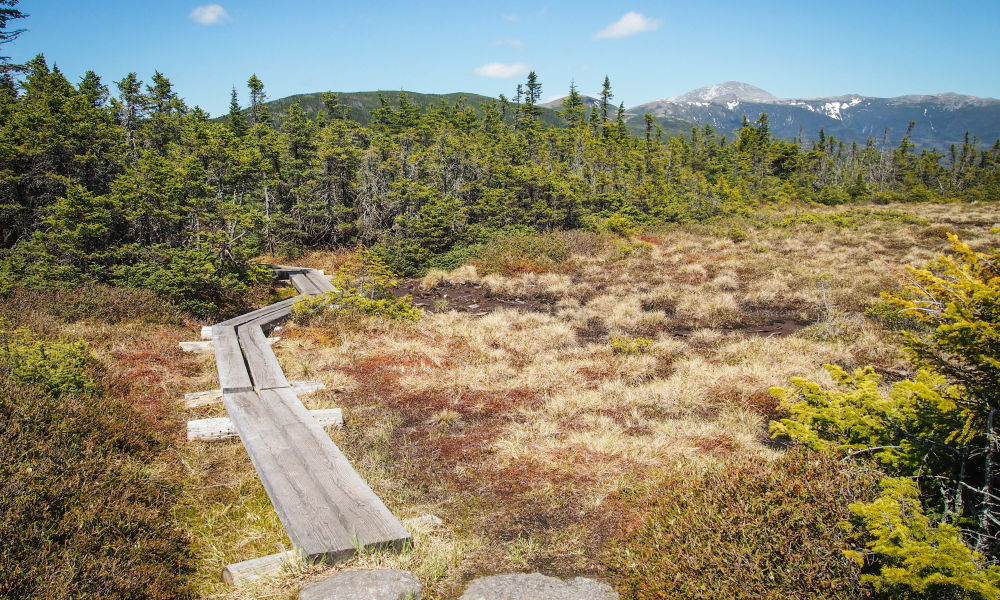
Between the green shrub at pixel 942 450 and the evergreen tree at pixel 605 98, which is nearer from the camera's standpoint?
the green shrub at pixel 942 450

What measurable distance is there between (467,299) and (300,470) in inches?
480

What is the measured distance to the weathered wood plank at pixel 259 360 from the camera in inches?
296

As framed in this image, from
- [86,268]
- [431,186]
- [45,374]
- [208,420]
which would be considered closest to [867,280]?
[431,186]

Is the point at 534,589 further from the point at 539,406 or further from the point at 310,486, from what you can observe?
the point at 539,406

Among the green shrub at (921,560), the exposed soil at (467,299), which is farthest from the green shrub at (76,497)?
the exposed soil at (467,299)

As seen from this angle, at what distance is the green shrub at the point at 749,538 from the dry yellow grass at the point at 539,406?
61 centimetres

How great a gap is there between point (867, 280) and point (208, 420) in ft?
62.9

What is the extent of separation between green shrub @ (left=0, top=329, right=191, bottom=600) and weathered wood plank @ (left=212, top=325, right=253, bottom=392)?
137cm

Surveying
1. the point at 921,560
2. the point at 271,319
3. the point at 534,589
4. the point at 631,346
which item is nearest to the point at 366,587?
the point at 534,589

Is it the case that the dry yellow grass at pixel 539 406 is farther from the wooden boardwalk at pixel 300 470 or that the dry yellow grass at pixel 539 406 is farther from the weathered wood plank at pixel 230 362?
the weathered wood plank at pixel 230 362

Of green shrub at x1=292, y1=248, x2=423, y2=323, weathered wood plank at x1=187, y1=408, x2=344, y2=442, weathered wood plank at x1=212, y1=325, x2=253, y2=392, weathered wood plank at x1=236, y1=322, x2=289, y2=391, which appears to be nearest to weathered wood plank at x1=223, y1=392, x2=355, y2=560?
weathered wood plank at x1=187, y1=408, x2=344, y2=442

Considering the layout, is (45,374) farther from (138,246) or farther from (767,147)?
(767,147)

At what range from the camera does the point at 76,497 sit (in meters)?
3.81

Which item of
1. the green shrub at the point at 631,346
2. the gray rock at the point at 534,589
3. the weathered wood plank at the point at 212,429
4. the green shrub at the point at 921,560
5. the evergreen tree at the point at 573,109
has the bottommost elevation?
the green shrub at the point at 631,346
